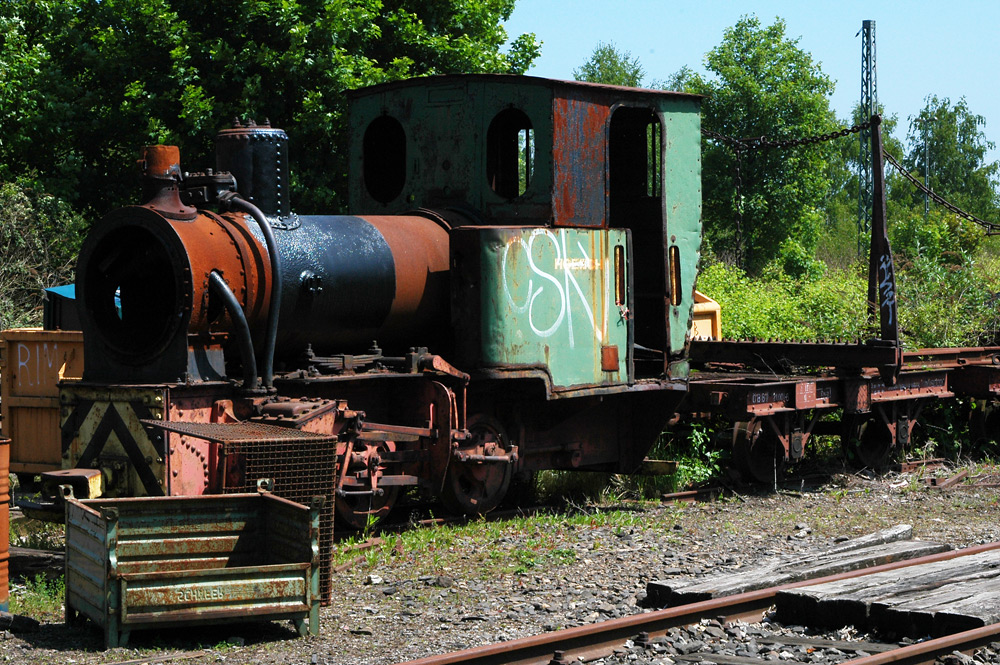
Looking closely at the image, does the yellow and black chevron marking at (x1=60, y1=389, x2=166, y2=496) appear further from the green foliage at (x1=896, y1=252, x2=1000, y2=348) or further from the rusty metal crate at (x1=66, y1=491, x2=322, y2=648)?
the green foliage at (x1=896, y1=252, x2=1000, y2=348)

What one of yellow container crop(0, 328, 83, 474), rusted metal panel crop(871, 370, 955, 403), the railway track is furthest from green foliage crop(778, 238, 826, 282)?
the railway track

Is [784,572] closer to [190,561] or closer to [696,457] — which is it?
[190,561]

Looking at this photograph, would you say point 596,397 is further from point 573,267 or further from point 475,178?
point 475,178

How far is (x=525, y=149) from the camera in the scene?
10094 mm

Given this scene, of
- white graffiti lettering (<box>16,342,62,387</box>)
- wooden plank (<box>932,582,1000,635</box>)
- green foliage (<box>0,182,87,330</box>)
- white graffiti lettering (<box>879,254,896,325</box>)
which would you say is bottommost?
wooden plank (<box>932,582,1000,635</box>)

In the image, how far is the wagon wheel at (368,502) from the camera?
27.6 feet

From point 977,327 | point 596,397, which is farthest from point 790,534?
point 977,327

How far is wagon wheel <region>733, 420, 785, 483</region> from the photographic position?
452 inches

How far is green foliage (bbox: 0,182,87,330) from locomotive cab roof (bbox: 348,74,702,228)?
30.9 feet

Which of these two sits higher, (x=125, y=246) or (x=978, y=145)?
(x=978, y=145)

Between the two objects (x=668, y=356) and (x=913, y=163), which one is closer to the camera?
(x=668, y=356)

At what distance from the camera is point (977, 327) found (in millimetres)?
16188

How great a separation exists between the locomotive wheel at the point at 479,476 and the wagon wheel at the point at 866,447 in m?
4.68

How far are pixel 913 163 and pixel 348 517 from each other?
7736cm
